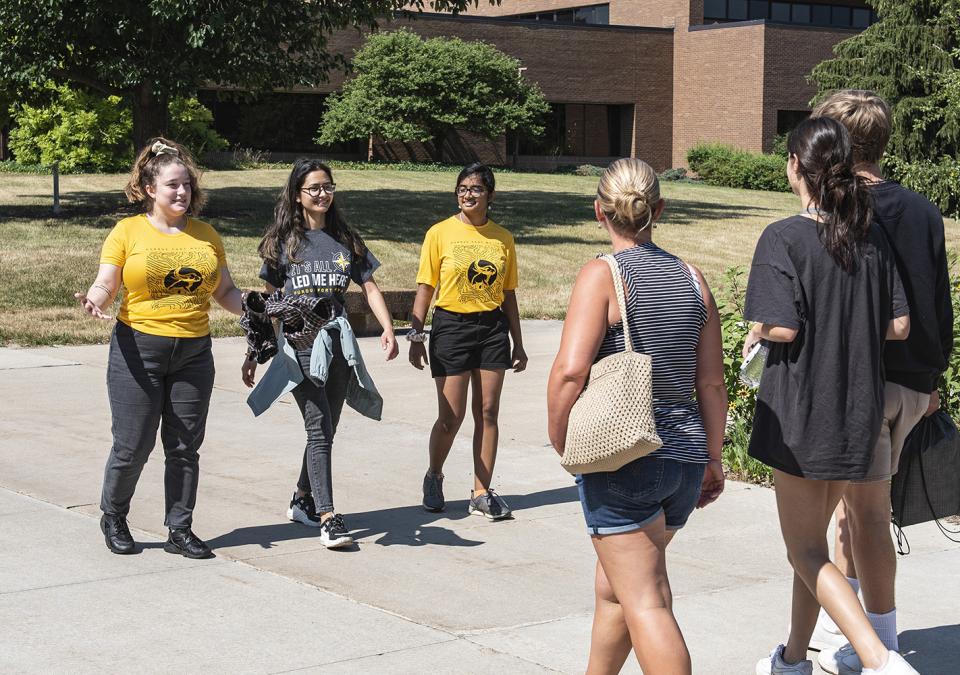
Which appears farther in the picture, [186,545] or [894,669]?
[186,545]

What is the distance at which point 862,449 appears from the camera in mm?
3965

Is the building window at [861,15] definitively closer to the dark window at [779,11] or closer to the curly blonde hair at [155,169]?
the dark window at [779,11]

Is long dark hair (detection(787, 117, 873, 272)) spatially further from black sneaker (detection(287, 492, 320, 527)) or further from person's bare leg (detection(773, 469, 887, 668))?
black sneaker (detection(287, 492, 320, 527))

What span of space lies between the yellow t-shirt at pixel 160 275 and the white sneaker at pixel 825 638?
9.46 feet

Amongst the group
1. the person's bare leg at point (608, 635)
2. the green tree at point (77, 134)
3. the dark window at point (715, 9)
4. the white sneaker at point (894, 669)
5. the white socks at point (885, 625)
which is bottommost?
the white socks at point (885, 625)

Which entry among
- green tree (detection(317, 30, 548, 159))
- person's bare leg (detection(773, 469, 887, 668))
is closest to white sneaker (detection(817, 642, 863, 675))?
person's bare leg (detection(773, 469, 887, 668))

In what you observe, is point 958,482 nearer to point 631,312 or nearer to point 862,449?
point 862,449

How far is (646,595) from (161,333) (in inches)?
116

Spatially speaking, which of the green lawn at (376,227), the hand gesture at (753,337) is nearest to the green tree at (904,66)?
the green lawn at (376,227)

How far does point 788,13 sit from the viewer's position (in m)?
51.7

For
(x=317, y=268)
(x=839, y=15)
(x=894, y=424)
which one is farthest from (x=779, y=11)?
(x=894, y=424)

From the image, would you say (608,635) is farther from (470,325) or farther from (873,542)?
(470,325)

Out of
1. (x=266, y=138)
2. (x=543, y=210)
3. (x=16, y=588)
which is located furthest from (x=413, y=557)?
(x=266, y=138)

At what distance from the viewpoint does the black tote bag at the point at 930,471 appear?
446 centimetres
